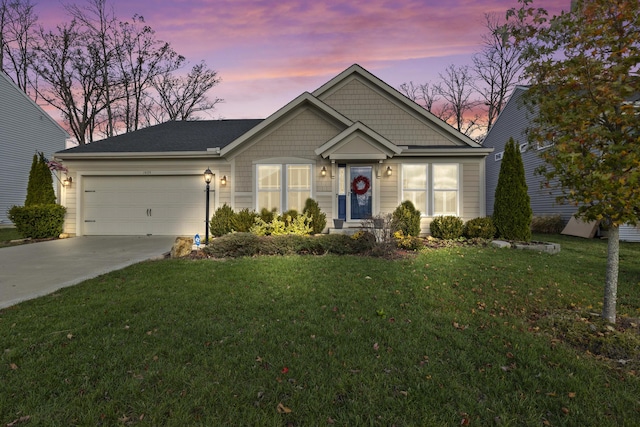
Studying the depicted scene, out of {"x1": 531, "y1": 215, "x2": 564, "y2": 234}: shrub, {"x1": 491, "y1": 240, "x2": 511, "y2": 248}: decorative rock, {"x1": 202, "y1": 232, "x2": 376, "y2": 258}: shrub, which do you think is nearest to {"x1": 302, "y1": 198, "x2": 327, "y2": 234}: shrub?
Answer: {"x1": 202, "y1": 232, "x2": 376, "y2": 258}: shrub

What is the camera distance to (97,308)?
13.5ft

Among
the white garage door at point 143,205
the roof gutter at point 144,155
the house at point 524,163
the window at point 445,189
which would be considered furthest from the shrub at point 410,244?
the house at point 524,163

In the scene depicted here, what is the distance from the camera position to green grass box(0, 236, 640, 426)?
2268 mm

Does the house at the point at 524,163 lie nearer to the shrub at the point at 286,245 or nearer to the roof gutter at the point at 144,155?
the shrub at the point at 286,245

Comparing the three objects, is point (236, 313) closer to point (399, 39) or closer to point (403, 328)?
point (403, 328)

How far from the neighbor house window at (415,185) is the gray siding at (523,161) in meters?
5.48

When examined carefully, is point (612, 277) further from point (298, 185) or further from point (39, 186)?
point (39, 186)

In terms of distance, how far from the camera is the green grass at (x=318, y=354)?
2.27 meters

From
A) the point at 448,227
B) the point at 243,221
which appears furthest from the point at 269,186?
the point at 448,227

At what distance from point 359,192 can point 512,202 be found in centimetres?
477

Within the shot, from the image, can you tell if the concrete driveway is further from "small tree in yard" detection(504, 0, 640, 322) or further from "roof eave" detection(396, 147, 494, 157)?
"roof eave" detection(396, 147, 494, 157)

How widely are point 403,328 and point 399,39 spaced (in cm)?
1217

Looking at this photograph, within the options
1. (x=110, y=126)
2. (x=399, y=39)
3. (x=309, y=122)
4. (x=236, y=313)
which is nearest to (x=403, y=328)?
(x=236, y=313)

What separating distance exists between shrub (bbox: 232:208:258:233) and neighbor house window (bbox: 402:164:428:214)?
5.34 m
